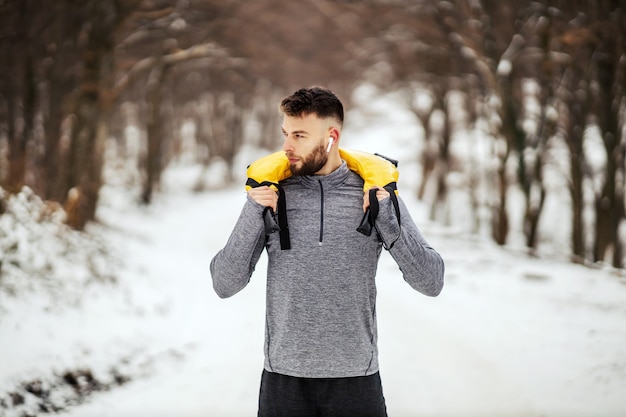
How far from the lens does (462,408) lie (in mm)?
5133

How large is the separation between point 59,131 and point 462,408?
10.4 meters

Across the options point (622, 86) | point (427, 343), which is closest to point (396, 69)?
point (622, 86)

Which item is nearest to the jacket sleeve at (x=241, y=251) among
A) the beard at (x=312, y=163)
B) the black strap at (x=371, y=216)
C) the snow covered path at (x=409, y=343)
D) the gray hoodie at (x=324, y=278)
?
the gray hoodie at (x=324, y=278)

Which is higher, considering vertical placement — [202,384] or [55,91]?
[55,91]

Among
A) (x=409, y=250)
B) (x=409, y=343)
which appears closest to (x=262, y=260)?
(x=409, y=343)

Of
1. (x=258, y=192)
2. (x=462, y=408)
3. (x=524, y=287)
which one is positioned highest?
(x=258, y=192)

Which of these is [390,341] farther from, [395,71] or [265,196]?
[395,71]

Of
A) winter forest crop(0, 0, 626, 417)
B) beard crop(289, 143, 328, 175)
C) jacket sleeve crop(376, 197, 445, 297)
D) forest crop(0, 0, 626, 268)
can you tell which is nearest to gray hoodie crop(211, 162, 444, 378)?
jacket sleeve crop(376, 197, 445, 297)

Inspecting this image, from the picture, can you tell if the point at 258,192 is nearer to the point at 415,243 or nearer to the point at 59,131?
the point at 415,243

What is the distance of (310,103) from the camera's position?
8.00 ft

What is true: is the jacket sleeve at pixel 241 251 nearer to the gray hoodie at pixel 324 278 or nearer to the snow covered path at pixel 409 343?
the gray hoodie at pixel 324 278

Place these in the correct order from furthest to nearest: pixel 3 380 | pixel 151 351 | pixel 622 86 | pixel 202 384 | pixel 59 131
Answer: pixel 59 131, pixel 622 86, pixel 151 351, pixel 202 384, pixel 3 380

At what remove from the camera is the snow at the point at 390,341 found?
17.3 ft

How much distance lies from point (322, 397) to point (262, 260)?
1000 cm
